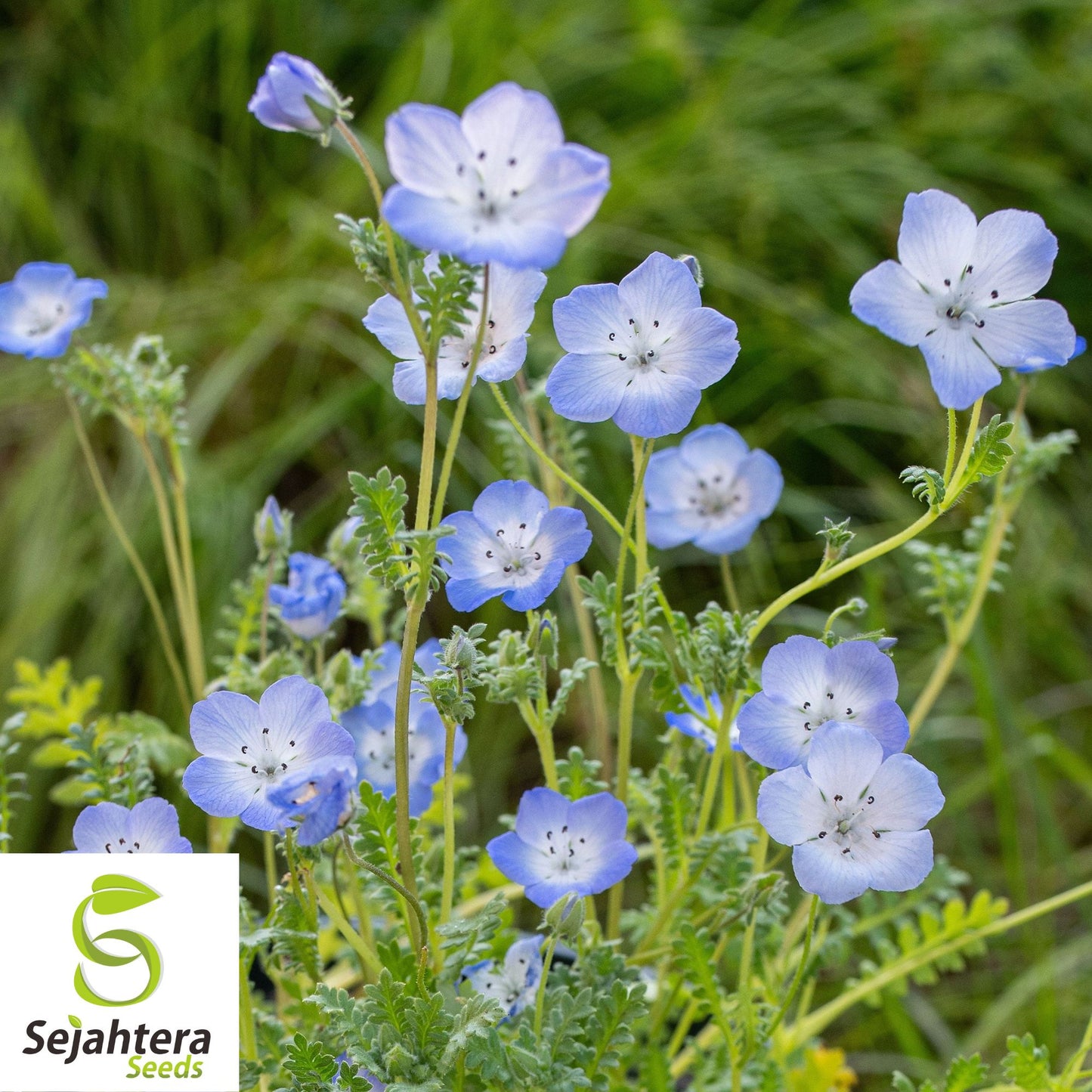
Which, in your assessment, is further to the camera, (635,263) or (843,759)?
(635,263)

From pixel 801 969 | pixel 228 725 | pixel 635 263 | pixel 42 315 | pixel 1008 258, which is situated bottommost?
pixel 801 969

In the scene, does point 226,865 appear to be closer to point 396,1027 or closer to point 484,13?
point 396,1027

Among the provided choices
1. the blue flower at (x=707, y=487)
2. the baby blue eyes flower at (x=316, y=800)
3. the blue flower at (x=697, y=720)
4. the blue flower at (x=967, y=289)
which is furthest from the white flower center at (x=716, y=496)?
the baby blue eyes flower at (x=316, y=800)

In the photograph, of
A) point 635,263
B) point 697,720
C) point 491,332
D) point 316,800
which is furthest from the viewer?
point 635,263

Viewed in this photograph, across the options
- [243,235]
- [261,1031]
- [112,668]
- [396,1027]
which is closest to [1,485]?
[112,668]

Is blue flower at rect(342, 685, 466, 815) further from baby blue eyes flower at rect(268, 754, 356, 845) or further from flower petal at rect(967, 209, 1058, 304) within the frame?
flower petal at rect(967, 209, 1058, 304)

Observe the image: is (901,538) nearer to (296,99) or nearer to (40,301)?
(296,99)

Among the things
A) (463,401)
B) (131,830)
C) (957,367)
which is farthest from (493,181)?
(131,830)
